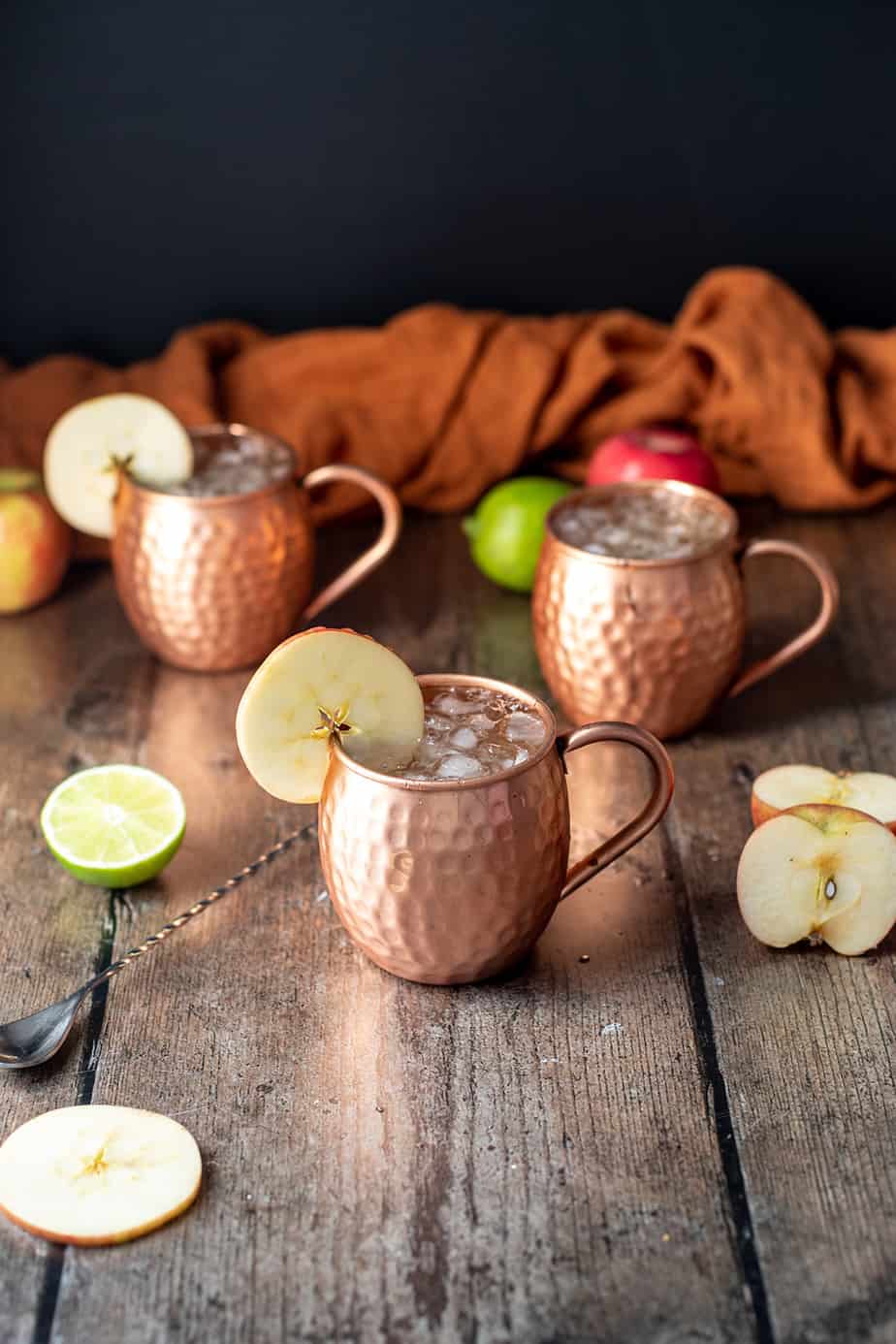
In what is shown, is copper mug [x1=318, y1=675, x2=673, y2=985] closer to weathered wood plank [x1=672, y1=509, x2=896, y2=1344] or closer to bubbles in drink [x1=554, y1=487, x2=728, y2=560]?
weathered wood plank [x1=672, y1=509, x2=896, y2=1344]

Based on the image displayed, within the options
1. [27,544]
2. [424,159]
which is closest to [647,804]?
[27,544]

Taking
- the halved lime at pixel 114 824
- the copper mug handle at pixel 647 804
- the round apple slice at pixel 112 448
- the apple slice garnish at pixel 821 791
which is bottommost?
the apple slice garnish at pixel 821 791

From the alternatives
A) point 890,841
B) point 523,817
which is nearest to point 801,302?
point 890,841

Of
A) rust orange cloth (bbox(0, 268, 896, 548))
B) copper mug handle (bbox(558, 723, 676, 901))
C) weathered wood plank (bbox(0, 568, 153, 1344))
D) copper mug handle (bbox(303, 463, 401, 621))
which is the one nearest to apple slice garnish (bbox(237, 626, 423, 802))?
copper mug handle (bbox(558, 723, 676, 901))

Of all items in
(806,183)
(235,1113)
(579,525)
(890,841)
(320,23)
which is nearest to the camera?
(235,1113)

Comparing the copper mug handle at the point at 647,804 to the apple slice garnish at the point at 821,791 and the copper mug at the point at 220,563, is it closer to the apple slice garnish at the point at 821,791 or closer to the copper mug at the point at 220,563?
the apple slice garnish at the point at 821,791

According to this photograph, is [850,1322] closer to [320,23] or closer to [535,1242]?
[535,1242]

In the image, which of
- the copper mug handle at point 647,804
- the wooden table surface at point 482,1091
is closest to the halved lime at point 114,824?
the wooden table surface at point 482,1091
